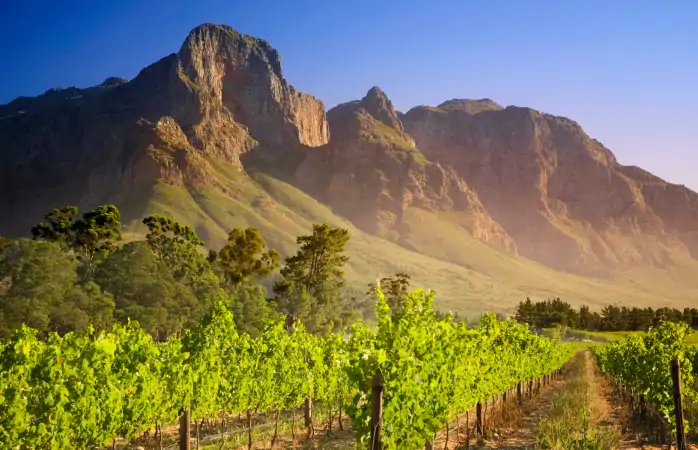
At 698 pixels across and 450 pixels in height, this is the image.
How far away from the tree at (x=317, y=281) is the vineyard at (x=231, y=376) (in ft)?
153

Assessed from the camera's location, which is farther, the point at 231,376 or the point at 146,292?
the point at 146,292

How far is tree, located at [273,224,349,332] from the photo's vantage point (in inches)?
2697

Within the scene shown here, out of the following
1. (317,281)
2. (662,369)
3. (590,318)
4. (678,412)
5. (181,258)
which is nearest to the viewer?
(678,412)

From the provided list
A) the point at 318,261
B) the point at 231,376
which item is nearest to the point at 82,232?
the point at 318,261

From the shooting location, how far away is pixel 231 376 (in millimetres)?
17641

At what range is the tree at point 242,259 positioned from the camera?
234 ft

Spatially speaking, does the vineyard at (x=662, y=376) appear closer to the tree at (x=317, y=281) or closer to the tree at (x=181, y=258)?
the tree at (x=181, y=258)

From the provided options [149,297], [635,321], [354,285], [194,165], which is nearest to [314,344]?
[149,297]

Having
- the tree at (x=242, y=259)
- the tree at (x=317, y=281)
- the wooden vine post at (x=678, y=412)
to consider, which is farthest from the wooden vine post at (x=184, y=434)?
the tree at (x=242, y=259)

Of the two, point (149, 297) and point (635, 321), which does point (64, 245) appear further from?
point (635, 321)

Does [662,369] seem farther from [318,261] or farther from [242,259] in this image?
[318,261]

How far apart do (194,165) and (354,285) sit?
76295 mm

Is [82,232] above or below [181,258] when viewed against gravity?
above

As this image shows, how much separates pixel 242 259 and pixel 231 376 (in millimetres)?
55794
